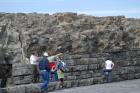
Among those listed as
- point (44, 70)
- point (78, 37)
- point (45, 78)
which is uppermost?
point (78, 37)

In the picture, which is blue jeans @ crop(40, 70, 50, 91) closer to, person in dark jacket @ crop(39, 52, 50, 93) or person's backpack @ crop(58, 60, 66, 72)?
person in dark jacket @ crop(39, 52, 50, 93)

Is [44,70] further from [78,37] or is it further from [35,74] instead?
[78,37]

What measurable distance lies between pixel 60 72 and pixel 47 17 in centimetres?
1949

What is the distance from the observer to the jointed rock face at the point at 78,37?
1998 centimetres

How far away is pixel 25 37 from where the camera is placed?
3142 centimetres

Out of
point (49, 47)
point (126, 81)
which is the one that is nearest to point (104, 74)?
point (126, 81)

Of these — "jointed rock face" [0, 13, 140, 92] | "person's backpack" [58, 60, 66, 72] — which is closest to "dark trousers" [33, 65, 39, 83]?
"person's backpack" [58, 60, 66, 72]

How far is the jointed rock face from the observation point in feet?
65.6

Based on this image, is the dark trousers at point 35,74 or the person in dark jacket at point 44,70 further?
the dark trousers at point 35,74

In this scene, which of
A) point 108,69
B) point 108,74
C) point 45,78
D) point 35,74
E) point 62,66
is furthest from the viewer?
point 108,74

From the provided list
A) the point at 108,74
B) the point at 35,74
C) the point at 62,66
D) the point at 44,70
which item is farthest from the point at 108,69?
the point at 44,70

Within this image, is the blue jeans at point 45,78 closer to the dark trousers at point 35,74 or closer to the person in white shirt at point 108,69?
the dark trousers at point 35,74

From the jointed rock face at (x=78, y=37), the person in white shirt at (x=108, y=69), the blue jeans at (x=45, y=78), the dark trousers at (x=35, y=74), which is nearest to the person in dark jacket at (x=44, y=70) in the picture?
the blue jeans at (x=45, y=78)

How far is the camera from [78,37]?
29.5 metres
